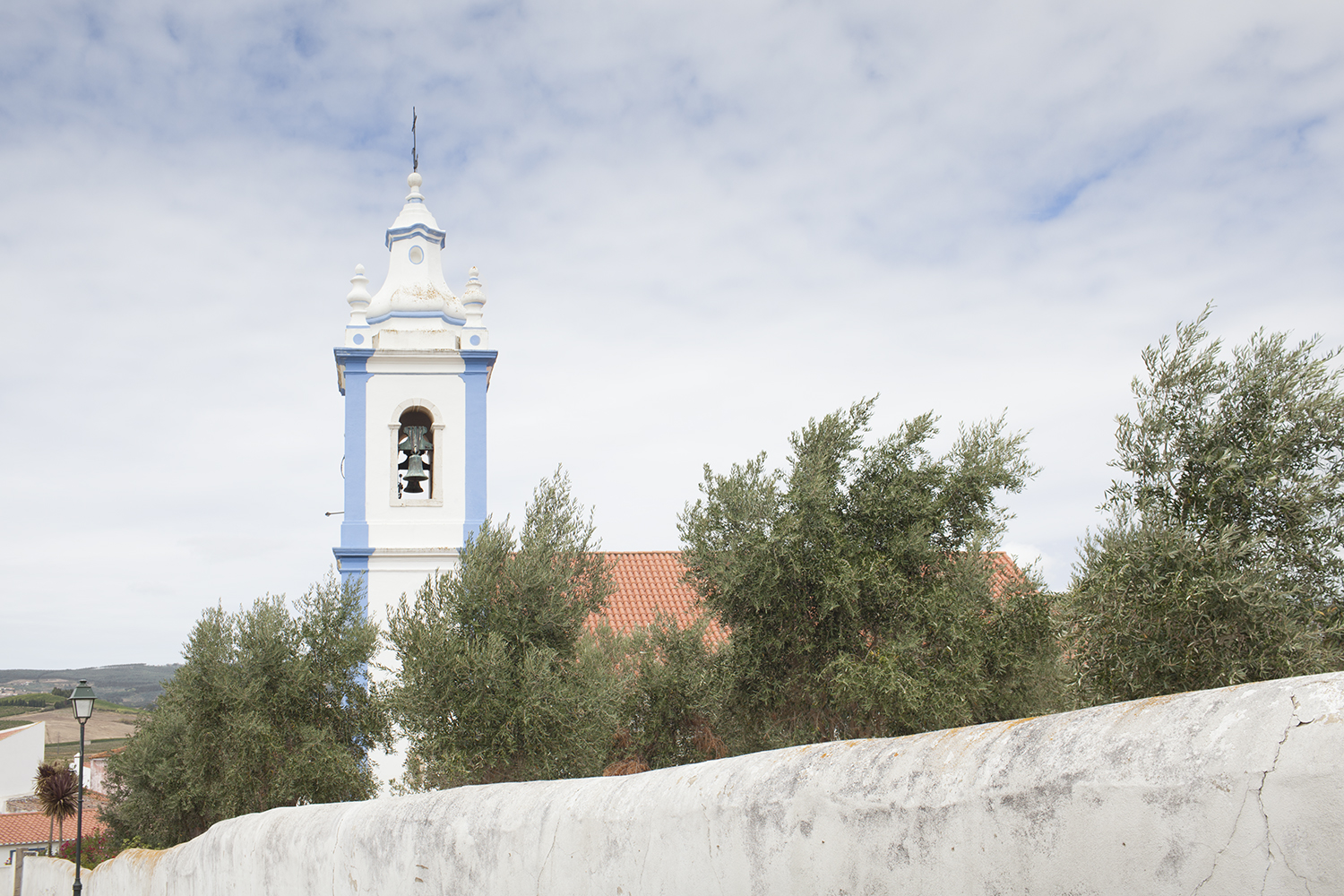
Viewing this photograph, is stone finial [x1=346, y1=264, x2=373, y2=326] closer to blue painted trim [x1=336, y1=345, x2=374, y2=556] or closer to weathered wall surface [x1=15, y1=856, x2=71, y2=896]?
blue painted trim [x1=336, y1=345, x2=374, y2=556]

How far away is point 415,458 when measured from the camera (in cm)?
2005

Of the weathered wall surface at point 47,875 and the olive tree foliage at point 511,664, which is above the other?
the olive tree foliage at point 511,664

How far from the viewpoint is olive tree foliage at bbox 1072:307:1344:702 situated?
842 centimetres

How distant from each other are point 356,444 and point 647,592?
25.6 feet

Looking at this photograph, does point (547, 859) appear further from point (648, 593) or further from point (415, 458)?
point (648, 593)

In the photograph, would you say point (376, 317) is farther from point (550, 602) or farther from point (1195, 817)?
point (1195, 817)

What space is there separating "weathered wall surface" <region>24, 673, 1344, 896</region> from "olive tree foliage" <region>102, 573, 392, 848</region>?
10.2 meters

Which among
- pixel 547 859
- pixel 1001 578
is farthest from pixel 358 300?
pixel 547 859

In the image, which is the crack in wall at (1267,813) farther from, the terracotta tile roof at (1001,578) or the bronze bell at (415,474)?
the bronze bell at (415,474)

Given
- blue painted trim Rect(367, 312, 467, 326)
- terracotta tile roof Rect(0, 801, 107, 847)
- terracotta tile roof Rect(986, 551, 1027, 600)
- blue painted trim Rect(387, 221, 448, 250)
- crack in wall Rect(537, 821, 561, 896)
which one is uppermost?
blue painted trim Rect(387, 221, 448, 250)

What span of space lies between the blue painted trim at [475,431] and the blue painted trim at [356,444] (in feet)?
6.01

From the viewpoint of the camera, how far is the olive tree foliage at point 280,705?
547 inches

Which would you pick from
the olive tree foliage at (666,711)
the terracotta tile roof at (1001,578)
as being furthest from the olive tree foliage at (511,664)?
the terracotta tile roof at (1001,578)

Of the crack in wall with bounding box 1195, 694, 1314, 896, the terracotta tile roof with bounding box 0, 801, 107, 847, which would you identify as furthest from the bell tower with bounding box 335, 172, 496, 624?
the terracotta tile roof with bounding box 0, 801, 107, 847
